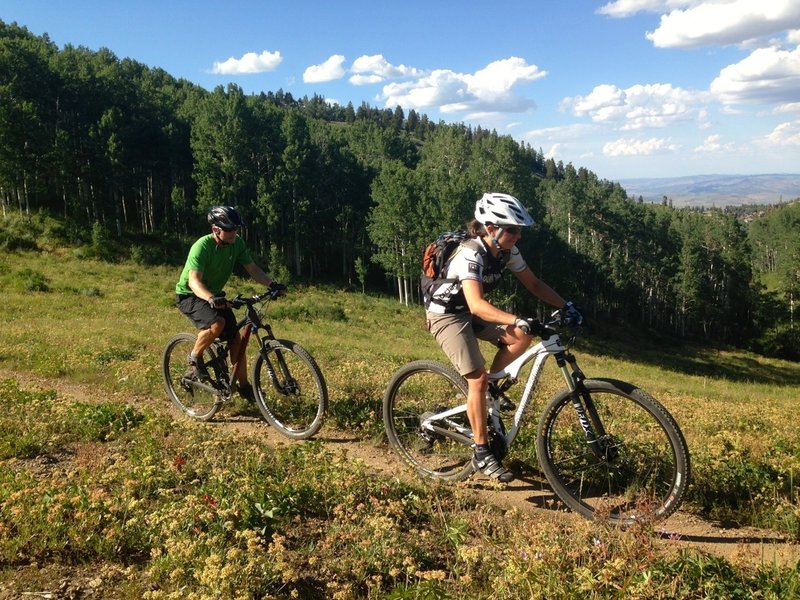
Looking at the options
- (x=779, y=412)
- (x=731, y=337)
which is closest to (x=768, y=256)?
(x=731, y=337)

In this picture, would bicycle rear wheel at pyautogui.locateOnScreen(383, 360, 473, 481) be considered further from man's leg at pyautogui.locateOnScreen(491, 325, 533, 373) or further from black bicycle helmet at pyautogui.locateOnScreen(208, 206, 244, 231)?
black bicycle helmet at pyautogui.locateOnScreen(208, 206, 244, 231)

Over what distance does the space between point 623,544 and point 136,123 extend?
7393 centimetres

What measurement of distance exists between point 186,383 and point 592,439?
596 cm

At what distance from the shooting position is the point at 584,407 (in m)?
5.01

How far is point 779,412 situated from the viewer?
12.2 metres

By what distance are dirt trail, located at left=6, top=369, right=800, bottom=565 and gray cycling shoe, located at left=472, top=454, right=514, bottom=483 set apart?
10 cm

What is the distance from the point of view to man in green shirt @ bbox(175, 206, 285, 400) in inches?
289

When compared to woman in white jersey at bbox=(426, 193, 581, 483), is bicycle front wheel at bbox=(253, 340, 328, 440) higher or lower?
lower

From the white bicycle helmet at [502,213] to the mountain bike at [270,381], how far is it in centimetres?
302

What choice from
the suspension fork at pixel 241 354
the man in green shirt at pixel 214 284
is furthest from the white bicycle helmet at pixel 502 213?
the suspension fork at pixel 241 354

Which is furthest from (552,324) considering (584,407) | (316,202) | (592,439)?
(316,202)

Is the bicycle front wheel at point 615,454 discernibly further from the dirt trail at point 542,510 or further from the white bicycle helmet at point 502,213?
the white bicycle helmet at point 502,213

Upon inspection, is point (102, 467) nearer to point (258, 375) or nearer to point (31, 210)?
point (258, 375)

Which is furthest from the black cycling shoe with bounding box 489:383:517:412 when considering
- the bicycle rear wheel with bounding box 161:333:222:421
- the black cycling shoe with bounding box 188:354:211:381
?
the black cycling shoe with bounding box 188:354:211:381
